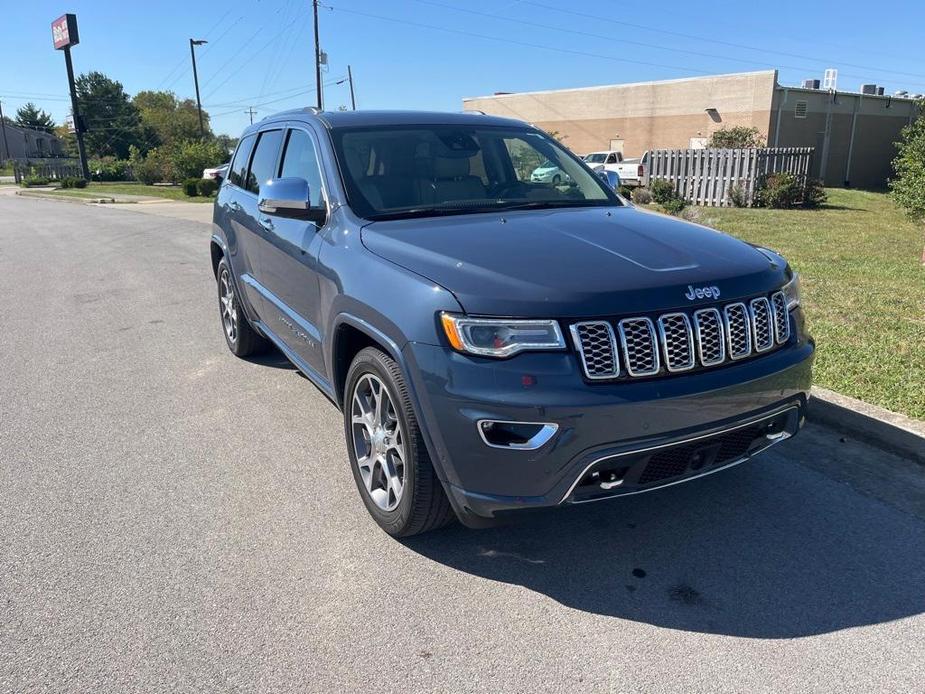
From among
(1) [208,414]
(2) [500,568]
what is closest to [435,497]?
(2) [500,568]

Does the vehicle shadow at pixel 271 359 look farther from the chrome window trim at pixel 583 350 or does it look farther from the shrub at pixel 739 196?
the shrub at pixel 739 196

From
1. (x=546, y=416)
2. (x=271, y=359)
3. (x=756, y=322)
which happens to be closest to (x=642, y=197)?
(x=271, y=359)

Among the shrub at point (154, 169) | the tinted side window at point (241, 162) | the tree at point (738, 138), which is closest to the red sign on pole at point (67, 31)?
the shrub at point (154, 169)

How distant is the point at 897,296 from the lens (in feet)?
23.9

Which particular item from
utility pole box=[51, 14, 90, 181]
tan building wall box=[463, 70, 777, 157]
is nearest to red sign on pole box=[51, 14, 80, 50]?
utility pole box=[51, 14, 90, 181]

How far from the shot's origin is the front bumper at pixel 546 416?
2.62 m

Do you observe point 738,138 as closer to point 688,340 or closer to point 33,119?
point 688,340

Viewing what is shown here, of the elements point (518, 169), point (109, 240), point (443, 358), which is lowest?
point (109, 240)

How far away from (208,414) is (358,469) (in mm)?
1865

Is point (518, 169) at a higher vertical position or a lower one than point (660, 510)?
higher

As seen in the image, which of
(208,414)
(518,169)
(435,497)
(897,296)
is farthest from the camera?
(897,296)

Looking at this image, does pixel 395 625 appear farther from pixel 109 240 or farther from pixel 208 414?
pixel 109 240

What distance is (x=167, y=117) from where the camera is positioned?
82812 mm

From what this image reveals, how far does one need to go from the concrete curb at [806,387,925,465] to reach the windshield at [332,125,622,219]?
180cm
